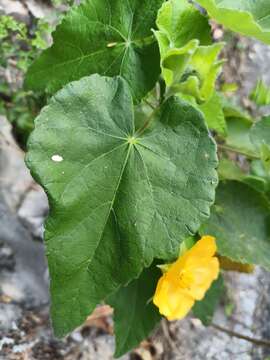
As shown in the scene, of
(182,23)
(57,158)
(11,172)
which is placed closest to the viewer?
(57,158)

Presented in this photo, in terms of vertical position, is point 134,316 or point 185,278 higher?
point 185,278

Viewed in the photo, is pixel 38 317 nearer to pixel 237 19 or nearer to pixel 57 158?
pixel 57 158

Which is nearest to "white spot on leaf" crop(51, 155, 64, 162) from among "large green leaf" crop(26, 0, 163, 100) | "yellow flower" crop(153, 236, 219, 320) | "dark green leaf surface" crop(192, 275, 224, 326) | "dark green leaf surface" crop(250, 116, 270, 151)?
"large green leaf" crop(26, 0, 163, 100)

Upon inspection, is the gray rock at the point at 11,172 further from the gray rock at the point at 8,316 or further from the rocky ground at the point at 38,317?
the gray rock at the point at 8,316

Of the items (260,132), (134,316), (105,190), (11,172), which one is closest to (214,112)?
(260,132)

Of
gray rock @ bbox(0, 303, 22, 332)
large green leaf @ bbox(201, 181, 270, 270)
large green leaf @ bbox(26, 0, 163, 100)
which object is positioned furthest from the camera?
gray rock @ bbox(0, 303, 22, 332)

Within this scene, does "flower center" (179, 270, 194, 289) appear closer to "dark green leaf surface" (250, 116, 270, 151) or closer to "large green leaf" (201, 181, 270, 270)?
"large green leaf" (201, 181, 270, 270)

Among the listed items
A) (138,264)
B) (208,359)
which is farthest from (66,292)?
(208,359)

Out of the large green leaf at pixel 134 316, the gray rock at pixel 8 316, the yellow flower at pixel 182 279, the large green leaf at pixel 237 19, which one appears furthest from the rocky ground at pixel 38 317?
the large green leaf at pixel 237 19
